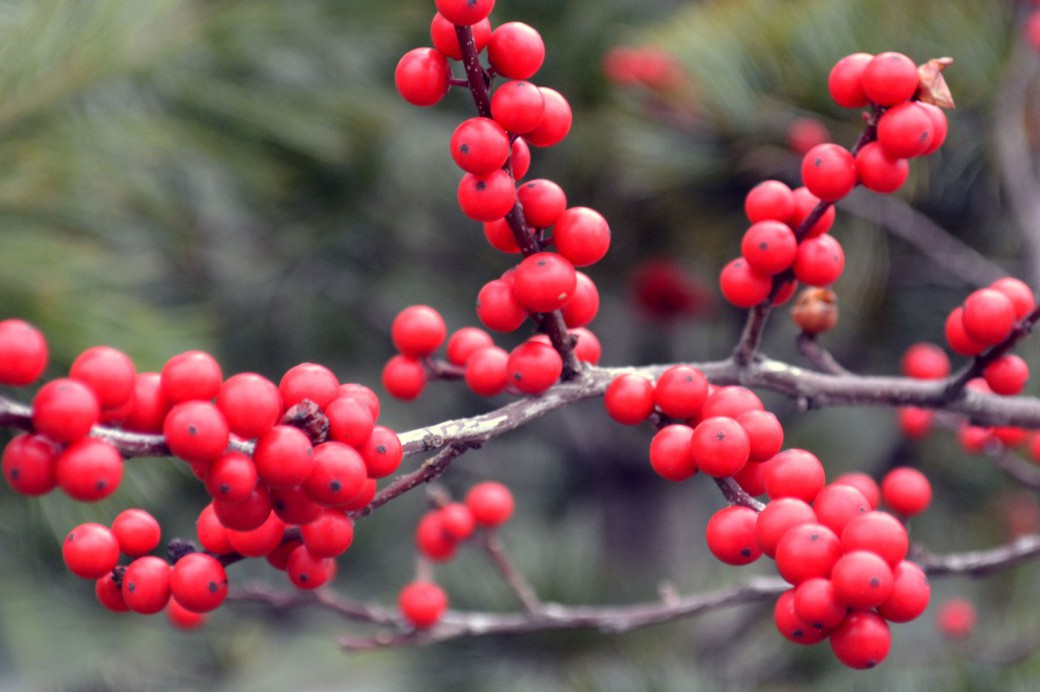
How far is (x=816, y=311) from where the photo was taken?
0.41 meters

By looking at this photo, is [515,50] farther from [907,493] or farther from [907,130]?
[907,493]

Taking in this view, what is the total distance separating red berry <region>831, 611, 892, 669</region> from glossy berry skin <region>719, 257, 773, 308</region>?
0.41 feet

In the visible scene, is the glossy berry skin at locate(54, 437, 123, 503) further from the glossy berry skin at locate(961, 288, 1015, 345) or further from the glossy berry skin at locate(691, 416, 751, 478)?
the glossy berry skin at locate(961, 288, 1015, 345)

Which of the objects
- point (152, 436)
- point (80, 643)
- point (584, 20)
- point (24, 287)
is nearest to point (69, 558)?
point (152, 436)

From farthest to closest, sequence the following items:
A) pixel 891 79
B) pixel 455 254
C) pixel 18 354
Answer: pixel 455 254, pixel 891 79, pixel 18 354

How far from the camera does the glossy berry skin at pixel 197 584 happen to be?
0.29m

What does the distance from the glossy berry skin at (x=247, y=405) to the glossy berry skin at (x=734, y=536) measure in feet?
0.46

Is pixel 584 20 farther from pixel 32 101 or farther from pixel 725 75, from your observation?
pixel 32 101

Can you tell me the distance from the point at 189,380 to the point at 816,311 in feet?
0.88

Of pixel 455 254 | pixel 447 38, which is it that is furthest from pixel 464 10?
pixel 455 254

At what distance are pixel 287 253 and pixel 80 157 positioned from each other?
1.46ft

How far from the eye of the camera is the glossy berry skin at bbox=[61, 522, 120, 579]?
0.30m

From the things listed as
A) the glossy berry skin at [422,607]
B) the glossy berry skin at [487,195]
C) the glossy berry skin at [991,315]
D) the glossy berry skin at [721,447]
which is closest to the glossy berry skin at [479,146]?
the glossy berry skin at [487,195]

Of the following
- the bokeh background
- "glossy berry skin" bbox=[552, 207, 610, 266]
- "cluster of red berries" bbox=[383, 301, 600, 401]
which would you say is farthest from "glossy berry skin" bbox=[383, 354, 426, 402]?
the bokeh background
